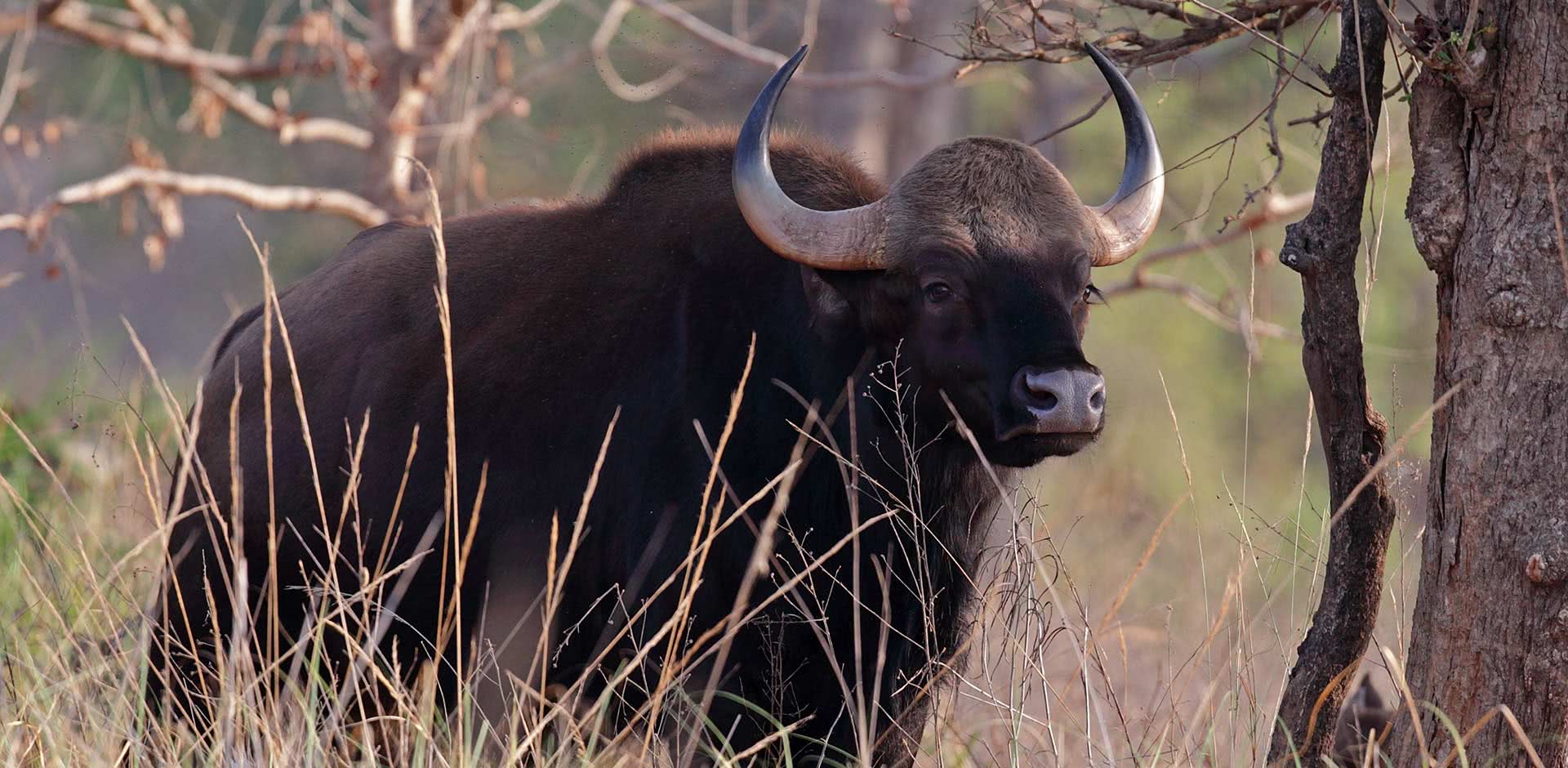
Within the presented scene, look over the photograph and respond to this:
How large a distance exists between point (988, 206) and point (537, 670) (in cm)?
204

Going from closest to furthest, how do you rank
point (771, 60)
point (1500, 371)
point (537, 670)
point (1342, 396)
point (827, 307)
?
point (1500, 371), point (1342, 396), point (827, 307), point (537, 670), point (771, 60)

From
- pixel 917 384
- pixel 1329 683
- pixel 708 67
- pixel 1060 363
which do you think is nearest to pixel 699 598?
pixel 917 384

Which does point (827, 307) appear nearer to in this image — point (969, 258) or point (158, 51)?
point (969, 258)

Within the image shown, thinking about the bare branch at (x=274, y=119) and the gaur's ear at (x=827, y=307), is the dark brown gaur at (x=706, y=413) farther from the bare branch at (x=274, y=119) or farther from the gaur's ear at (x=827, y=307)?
the bare branch at (x=274, y=119)

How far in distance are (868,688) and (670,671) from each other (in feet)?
4.35

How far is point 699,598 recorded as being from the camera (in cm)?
436

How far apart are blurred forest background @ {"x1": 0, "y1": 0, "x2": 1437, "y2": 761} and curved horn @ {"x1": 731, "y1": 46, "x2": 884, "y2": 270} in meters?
0.57

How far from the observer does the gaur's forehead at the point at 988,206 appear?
4.22 metres

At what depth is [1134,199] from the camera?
462 cm

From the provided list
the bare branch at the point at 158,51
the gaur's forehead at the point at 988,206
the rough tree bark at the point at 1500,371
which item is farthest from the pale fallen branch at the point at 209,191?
the rough tree bark at the point at 1500,371

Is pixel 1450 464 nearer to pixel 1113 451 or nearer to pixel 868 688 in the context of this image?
pixel 868 688

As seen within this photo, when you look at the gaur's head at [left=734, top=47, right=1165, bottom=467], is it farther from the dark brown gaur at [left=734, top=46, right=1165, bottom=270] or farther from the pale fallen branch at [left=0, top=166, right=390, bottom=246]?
the pale fallen branch at [left=0, top=166, right=390, bottom=246]

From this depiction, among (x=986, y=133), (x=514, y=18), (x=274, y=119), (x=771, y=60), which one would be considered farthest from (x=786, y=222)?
(x=986, y=133)

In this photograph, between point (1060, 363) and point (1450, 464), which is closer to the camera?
point (1450, 464)
